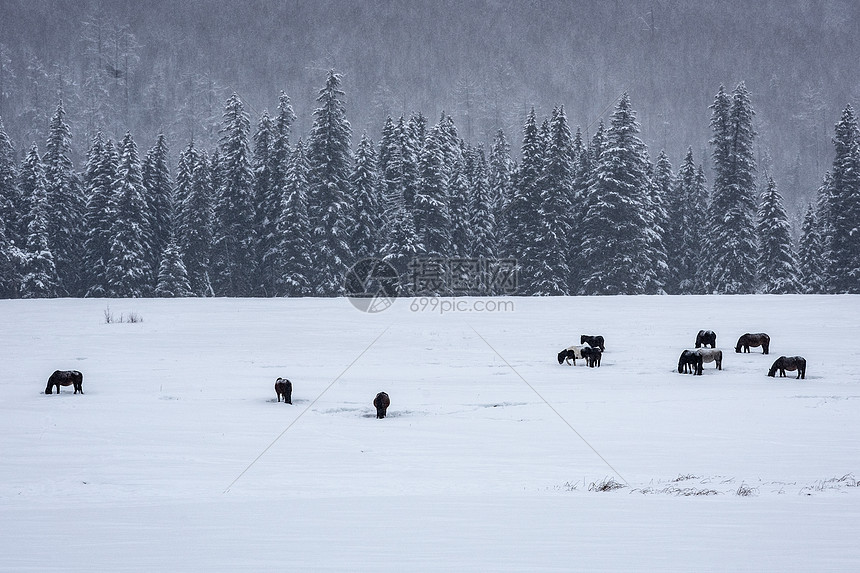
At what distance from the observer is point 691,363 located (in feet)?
65.1

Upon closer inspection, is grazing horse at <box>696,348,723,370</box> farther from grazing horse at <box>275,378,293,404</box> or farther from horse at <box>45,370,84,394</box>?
horse at <box>45,370,84,394</box>

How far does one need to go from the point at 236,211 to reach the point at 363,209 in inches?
391

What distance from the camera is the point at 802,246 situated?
60.0 meters

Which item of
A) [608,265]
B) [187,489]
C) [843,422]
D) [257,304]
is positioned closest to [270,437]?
[187,489]

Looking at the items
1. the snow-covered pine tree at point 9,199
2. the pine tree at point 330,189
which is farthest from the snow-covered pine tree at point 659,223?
the snow-covered pine tree at point 9,199

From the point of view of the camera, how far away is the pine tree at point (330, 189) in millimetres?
53312

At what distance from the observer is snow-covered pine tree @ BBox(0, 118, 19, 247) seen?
54.0 m

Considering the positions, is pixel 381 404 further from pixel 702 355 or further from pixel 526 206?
pixel 526 206

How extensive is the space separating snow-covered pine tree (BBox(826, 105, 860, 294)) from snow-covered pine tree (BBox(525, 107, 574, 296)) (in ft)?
62.1

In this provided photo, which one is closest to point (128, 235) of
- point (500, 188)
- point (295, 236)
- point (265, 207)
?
point (265, 207)

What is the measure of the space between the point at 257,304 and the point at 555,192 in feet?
82.0

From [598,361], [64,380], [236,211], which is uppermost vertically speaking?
[236,211]

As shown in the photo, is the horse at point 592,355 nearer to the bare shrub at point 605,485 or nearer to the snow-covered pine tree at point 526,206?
the bare shrub at point 605,485

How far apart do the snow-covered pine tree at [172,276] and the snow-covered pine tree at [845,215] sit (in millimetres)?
48256
